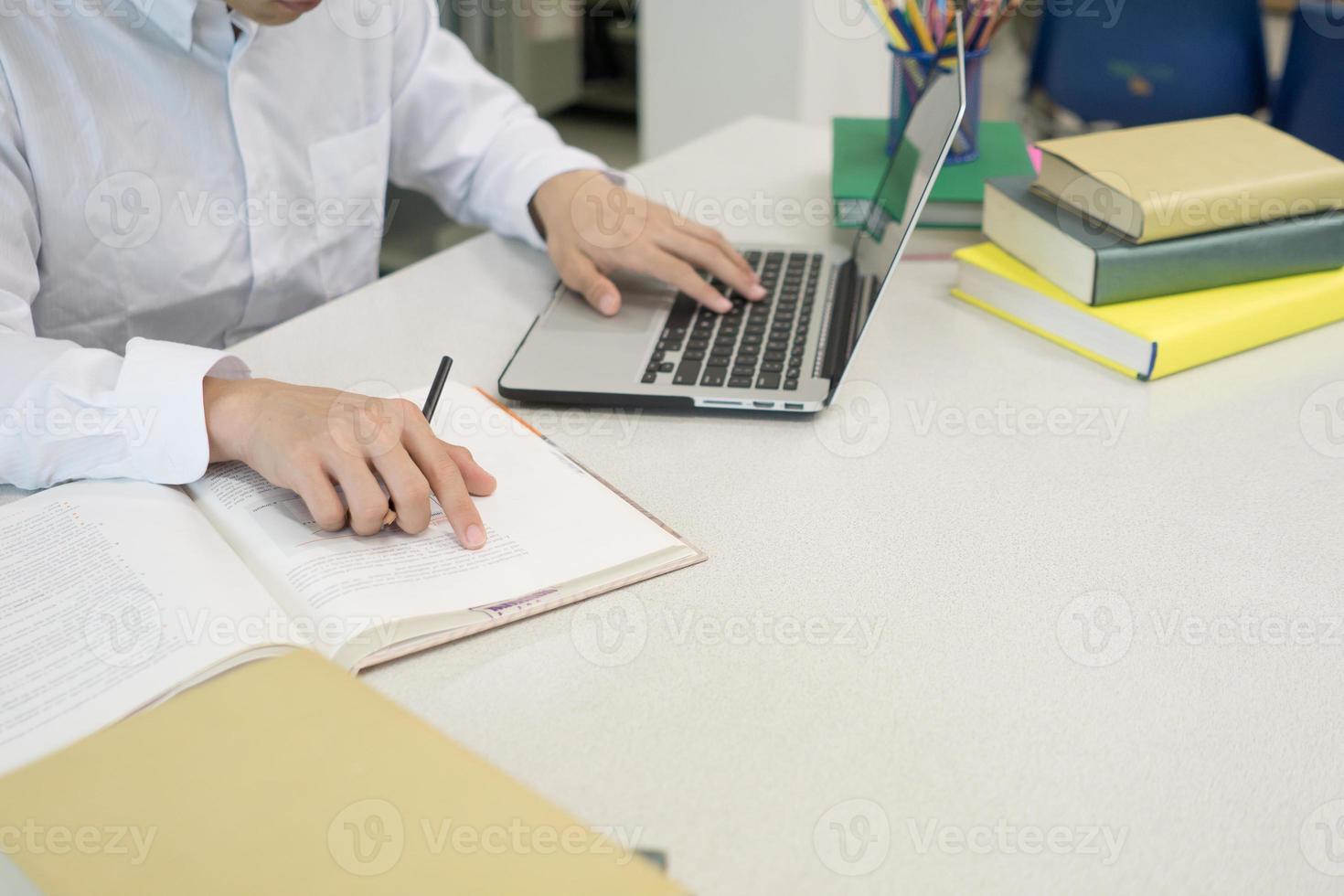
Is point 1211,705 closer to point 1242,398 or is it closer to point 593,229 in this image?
point 1242,398

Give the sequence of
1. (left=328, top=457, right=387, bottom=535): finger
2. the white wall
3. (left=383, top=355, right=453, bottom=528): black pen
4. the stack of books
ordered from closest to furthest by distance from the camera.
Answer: (left=328, top=457, right=387, bottom=535): finger < (left=383, top=355, right=453, bottom=528): black pen < the stack of books < the white wall

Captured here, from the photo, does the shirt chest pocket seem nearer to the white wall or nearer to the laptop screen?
the laptop screen

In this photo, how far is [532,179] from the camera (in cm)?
121

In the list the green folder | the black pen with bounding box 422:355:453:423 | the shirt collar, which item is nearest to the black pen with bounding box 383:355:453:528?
the black pen with bounding box 422:355:453:423

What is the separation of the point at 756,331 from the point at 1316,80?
1338 mm

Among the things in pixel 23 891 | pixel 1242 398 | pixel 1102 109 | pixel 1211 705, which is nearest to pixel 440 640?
pixel 23 891

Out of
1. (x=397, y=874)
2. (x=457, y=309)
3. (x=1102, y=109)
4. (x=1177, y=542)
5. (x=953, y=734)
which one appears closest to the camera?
(x=397, y=874)

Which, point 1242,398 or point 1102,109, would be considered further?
point 1102,109

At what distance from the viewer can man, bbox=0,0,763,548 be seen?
74 cm

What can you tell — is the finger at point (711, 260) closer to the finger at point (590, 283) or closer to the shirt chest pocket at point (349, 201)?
the finger at point (590, 283)

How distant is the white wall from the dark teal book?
1795mm

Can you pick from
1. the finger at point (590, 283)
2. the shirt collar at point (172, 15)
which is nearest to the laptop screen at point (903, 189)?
the finger at point (590, 283)

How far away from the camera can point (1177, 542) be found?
737 mm

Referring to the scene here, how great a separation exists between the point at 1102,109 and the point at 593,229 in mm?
1578
